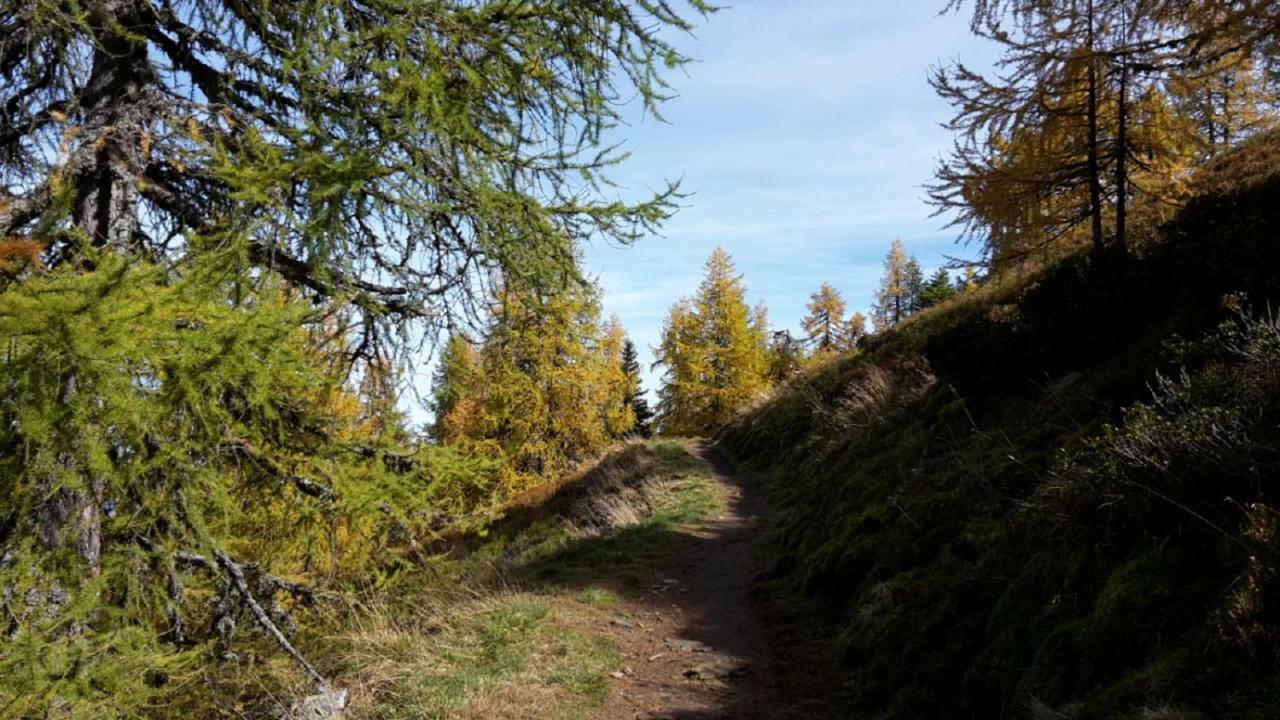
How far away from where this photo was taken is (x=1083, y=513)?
4.22m

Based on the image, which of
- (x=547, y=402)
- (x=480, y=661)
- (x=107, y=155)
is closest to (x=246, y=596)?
(x=480, y=661)

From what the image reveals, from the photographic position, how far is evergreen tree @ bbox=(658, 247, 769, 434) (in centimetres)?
3516

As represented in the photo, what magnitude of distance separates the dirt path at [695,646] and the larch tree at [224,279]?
94.9 inches

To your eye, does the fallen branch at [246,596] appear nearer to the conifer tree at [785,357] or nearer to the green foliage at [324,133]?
the green foliage at [324,133]

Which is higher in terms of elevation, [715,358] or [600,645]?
[715,358]

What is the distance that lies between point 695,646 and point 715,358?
2986 centimetres

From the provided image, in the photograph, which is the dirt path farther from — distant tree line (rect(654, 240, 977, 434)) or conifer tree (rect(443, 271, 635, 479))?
distant tree line (rect(654, 240, 977, 434))

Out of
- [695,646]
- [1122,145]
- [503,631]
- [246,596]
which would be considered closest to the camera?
[246,596]

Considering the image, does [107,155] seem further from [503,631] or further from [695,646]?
[695,646]

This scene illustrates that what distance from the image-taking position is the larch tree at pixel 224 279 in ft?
10.1

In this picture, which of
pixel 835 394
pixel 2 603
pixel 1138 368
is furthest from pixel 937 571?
pixel 835 394

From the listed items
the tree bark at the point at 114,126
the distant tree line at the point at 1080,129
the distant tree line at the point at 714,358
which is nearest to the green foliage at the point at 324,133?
the tree bark at the point at 114,126

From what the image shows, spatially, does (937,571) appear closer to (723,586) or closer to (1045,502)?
(1045,502)

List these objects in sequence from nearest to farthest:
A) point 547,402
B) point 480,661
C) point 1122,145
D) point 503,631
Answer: point 480,661
point 503,631
point 1122,145
point 547,402
